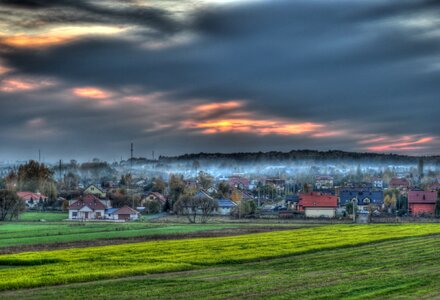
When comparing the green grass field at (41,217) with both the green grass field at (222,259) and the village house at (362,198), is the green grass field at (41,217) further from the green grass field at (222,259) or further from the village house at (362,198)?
the green grass field at (222,259)

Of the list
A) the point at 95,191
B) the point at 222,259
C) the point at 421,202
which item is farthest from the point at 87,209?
the point at 222,259

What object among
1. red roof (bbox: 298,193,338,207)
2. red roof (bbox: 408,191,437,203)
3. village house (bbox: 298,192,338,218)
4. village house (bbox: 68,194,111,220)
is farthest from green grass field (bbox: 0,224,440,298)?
red roof (bbox: 408,191,437,203)

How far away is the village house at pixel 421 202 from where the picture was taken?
132 metres

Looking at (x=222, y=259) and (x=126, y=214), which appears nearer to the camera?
(x=222, y=259)

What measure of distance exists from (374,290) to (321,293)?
A: 2.78m

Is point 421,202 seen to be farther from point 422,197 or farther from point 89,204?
point 89,204

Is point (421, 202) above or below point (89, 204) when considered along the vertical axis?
below

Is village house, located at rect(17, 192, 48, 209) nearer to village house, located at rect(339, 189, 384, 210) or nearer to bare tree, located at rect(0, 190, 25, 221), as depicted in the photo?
bare tree, located at rect(0, 190, 25, 221)

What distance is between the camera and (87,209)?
426 feet

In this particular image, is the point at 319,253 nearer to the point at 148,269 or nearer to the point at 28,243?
the point at 148,269

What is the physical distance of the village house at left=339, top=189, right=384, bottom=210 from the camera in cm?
14594

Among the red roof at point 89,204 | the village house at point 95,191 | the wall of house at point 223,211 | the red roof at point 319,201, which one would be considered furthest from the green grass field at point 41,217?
the red roof at point 319,201

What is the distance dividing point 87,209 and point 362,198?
57.3 metres

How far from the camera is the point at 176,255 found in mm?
52031
